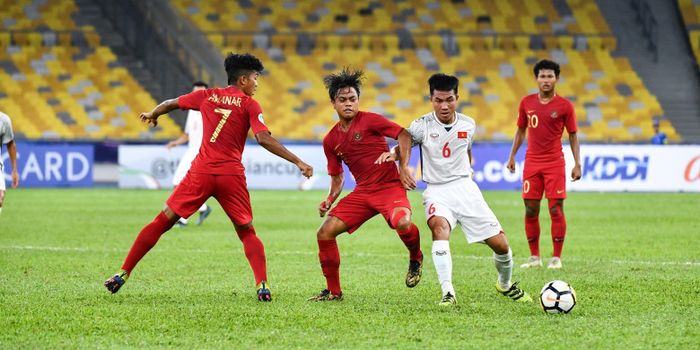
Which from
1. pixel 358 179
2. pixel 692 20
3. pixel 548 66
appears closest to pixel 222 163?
pixel 358 179

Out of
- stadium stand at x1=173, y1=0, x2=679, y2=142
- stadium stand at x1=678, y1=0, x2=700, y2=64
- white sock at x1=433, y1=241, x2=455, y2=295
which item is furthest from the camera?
stadium stand at x1=678, y1=0, x2=700, y2=64

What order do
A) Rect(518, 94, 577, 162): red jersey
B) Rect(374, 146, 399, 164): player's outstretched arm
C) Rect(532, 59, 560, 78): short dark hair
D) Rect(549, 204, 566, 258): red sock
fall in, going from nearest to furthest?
Rect(374, 146, 399, 164): player's outstretched arm, Rect(532, 59, 560, 78): short dark hair, Rect(549, 204, 566, 258): red sock, Rect(518, 94, 577, 162): red jersey

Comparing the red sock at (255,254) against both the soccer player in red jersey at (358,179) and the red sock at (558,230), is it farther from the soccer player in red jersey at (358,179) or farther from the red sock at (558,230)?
the red sock at (558,230)

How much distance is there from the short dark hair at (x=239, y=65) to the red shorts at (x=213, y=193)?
785 mm

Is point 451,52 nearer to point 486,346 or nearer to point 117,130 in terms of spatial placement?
point 117,130

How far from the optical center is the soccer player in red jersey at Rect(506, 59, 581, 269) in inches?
464

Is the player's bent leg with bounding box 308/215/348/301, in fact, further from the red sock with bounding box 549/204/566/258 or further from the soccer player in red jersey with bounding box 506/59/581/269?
the red sock with bounding box 549/204/566/258

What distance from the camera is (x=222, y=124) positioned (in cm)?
890

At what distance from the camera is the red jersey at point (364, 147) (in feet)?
29.4

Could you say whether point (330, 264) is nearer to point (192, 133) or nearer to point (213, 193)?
point (213, 193)

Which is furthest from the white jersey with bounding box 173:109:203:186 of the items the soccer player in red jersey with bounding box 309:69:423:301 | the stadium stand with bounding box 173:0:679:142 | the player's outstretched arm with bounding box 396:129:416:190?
the stadium stand with bounding box 173:0:679:142

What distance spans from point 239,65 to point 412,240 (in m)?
1.96

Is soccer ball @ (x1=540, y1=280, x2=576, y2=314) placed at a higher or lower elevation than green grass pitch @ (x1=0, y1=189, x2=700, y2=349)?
higher

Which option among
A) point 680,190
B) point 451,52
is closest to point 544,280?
point 680,190
